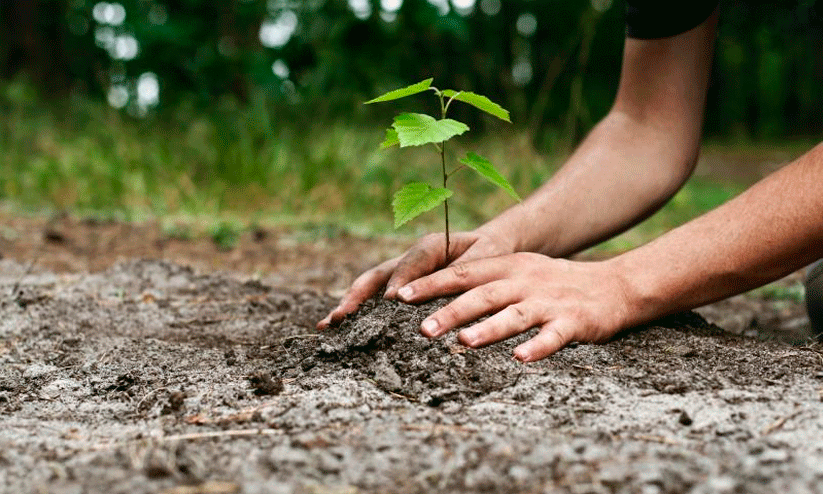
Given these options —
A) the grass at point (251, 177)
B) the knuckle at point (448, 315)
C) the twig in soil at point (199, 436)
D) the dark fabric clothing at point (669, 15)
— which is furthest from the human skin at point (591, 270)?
the grass at point (251, 177)

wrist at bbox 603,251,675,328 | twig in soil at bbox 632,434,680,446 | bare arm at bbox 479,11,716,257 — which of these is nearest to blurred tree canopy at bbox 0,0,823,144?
bare arm at bbox 479,11,716,257

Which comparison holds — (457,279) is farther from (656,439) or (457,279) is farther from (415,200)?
(656,439)

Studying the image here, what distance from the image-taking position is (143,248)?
3.67m

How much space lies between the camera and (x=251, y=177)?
4742mm

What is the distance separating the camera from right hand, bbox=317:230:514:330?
1.83m

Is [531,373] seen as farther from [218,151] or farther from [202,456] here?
[218,151]

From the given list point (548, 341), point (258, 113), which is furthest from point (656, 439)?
point (258, 113)

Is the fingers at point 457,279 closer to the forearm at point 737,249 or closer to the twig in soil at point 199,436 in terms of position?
the forearm at point 737,249

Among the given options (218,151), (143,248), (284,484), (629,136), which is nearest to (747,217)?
(629,136)

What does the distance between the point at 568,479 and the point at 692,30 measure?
1.57 metres

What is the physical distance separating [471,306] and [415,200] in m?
0.25

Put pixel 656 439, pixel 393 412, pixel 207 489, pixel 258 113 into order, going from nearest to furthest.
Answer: pixel 207 489, pixel 656 439, pixel 393 412, pixel 258 113

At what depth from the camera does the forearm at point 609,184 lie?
85.8 inches

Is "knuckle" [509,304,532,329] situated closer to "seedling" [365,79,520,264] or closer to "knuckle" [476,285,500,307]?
"knuckle" [476,285,500,307]
